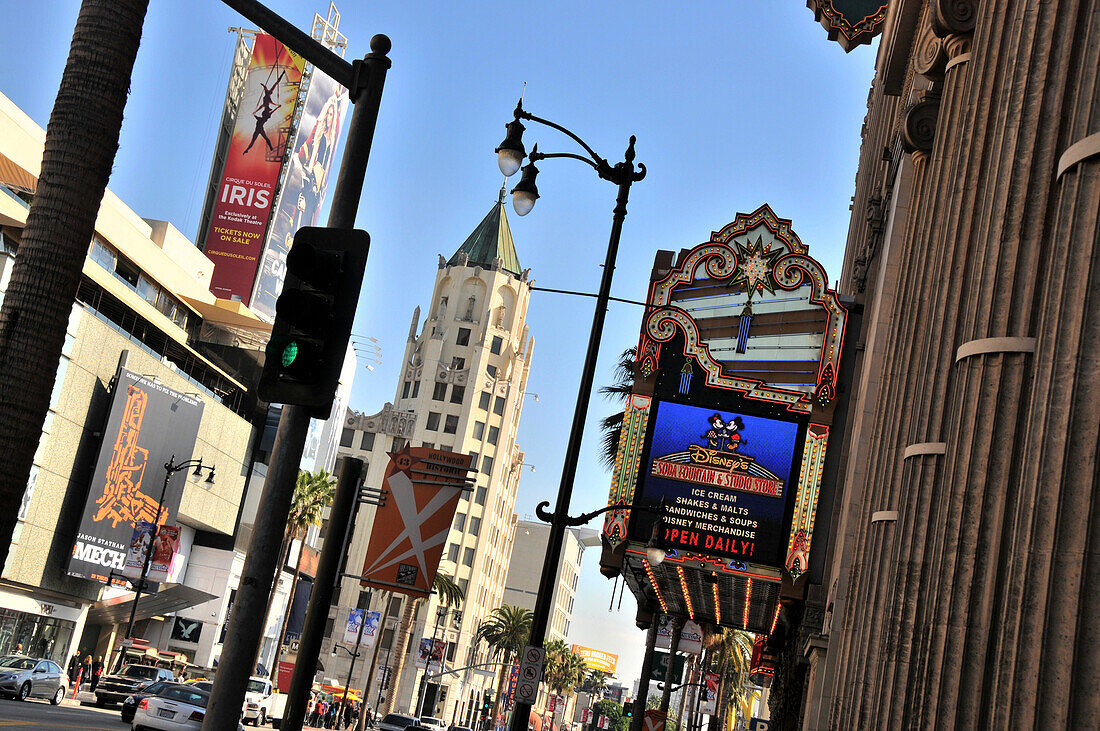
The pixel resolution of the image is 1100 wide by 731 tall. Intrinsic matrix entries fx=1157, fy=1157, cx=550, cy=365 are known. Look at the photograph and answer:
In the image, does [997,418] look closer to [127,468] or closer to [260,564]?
[260,564]

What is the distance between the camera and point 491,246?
139000 millimetres

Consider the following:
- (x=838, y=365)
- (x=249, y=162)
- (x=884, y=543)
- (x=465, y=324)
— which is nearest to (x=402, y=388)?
(x=465, y=324)

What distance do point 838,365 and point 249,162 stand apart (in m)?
66.6

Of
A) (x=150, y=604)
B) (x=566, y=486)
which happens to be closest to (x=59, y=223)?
(x=566, y=486)

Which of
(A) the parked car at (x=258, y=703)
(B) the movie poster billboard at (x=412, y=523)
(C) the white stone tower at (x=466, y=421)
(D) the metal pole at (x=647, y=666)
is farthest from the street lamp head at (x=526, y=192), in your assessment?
(C) the white stone tower at (x=466, y=421)

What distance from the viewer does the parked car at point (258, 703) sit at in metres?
43.9

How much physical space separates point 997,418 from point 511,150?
9.17 m

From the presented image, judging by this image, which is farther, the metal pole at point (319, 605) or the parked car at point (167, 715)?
the parked car at point (167, 715)

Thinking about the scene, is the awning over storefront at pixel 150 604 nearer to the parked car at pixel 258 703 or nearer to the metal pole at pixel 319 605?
the parked car at pixel 258 703

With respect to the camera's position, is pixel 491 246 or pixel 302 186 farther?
pixel 491 246

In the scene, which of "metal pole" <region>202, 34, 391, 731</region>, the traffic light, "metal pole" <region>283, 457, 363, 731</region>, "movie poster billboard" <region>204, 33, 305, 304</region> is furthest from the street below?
"movie poster billboard" <region>204, 33, 305, 304</region>

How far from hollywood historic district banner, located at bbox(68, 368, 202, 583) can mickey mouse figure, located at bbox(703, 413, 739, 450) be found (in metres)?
44.4

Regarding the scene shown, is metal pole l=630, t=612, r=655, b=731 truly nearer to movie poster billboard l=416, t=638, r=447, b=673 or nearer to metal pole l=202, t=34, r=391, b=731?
metal pole l=202, t=34, r=391, b=731

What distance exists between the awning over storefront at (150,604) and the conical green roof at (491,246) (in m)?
66.0
